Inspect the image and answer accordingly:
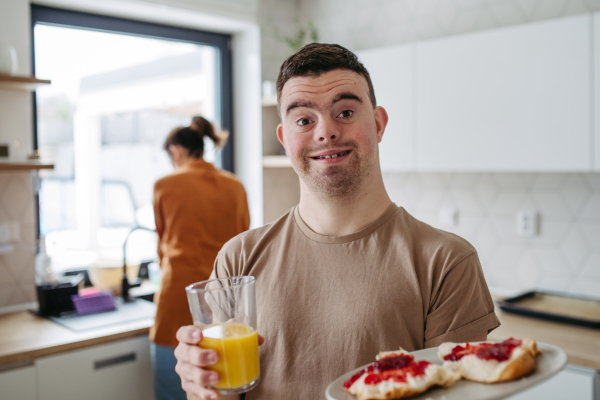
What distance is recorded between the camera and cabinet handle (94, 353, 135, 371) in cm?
214

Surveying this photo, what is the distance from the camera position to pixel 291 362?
104 cm

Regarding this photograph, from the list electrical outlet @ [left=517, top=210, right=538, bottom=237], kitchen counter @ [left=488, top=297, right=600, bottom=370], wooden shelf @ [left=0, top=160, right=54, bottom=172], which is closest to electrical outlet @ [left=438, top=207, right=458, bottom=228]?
electrical outlet @ [left=517, top=210, right=538, bottom=237]

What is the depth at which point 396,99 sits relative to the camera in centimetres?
255

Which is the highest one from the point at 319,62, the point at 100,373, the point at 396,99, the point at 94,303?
the point at 396,99

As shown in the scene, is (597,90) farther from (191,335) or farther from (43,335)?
(43,335)

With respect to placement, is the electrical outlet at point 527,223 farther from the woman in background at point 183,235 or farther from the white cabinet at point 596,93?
the woman in background at point 183,235

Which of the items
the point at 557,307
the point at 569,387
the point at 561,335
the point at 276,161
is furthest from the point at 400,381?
the point at 276,161

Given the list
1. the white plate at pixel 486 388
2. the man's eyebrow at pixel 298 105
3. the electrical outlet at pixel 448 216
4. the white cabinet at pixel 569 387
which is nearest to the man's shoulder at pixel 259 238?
the man's eyebrow at pixel 298 105

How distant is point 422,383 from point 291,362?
0.35 m

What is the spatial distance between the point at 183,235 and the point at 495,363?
1650 millimetres

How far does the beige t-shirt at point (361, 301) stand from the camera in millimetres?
1001

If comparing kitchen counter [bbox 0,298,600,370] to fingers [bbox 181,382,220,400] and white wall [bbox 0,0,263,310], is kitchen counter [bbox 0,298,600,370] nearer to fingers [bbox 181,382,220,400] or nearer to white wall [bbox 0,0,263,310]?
white wall [bbox 0,0,263,310]

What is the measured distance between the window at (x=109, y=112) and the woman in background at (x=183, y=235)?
77 centimetres

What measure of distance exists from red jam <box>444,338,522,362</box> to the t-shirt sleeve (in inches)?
4.5
